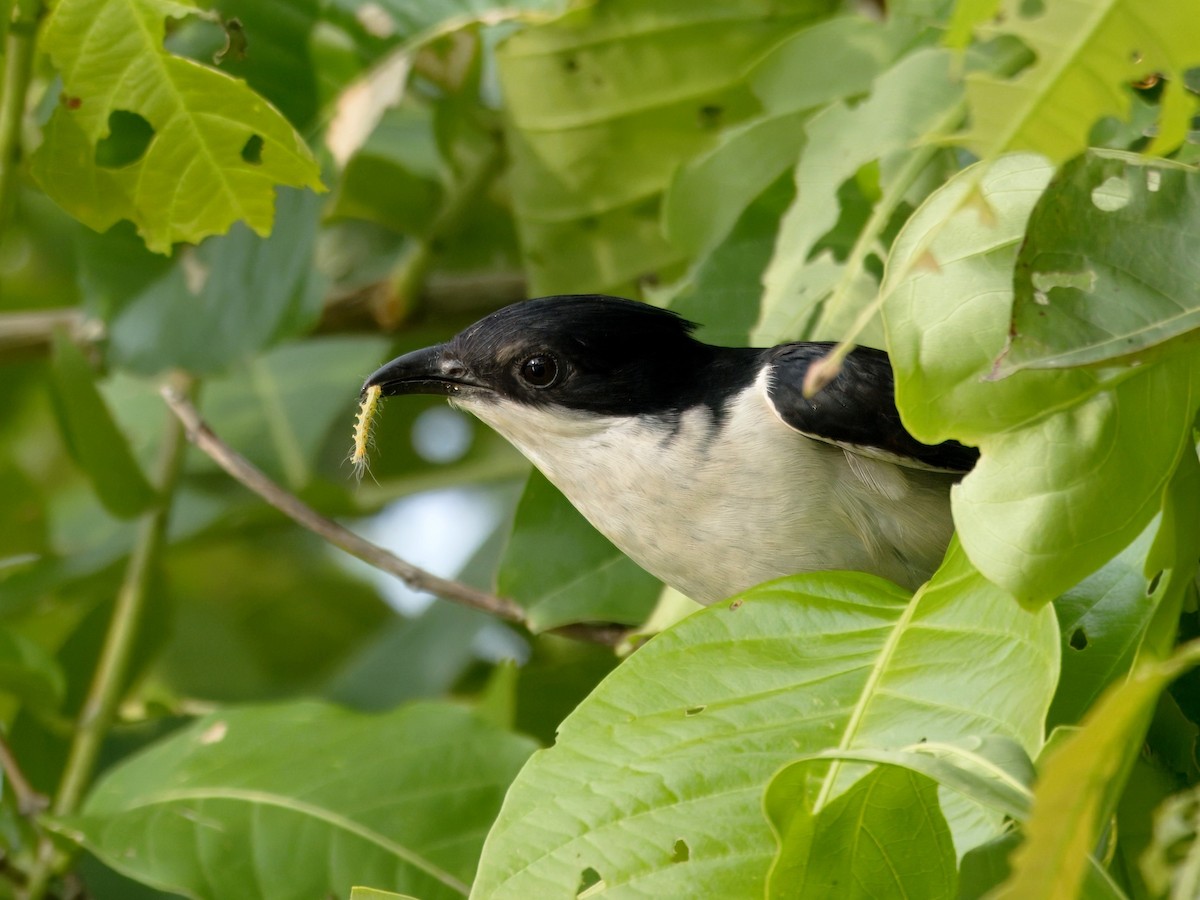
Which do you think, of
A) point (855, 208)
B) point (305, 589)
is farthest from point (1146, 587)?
point (305, 589)

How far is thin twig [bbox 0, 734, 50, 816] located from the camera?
3.22 m

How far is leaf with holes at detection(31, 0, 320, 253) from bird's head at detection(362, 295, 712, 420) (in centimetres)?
81

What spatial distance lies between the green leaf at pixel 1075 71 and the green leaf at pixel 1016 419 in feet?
0.94

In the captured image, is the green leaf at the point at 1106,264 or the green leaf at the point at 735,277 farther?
the green leaf at the point at 735,277

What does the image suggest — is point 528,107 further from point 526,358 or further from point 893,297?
point 893,297

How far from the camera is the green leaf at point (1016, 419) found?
5.86 ft

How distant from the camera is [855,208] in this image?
314 cm

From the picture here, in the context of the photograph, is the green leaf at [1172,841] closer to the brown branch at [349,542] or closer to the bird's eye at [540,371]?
the brown branch at [349,542]

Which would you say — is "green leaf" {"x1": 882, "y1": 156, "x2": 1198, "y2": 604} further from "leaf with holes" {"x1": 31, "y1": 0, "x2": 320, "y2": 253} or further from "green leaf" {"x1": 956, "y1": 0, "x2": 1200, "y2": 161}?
"leaf with holes" {"x1": 31, "y1": 0, "x2": 320, "y2": 253}

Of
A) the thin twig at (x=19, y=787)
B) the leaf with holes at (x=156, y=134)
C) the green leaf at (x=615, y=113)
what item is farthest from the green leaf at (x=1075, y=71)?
the thin twig at (x=19, y=787)

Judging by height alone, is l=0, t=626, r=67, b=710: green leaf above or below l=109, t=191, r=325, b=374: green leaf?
below

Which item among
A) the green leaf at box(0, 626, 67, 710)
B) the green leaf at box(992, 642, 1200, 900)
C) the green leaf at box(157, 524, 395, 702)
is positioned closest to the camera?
the green leaf at box(992, 642, 1200, 900)

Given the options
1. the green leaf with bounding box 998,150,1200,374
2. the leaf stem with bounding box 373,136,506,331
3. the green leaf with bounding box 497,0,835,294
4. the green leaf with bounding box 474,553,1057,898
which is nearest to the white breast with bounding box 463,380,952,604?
the green leaf with bounding box 497,0,835,294

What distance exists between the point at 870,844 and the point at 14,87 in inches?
91.2
